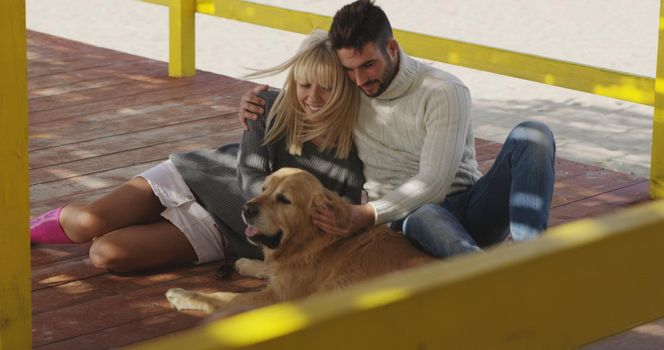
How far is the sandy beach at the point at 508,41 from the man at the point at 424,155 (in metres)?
3.27

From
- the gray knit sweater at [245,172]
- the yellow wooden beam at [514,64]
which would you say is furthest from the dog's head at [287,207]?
the yellow wooden beam at [514,64]

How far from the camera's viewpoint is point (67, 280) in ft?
14.9

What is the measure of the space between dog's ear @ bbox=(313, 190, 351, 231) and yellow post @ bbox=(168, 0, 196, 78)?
4041mm

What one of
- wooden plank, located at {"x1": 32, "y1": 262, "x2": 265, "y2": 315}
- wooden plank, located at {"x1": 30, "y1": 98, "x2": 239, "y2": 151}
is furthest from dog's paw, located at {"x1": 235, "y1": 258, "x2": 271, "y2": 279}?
wooden plank, located at {"x1": 30, "y1": 98, "x2": 239, "y2": 151}

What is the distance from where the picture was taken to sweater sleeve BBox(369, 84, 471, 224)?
4.11m

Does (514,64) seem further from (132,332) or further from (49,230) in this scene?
(132,332)

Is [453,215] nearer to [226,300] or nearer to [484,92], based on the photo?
[226,300]

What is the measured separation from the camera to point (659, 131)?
5570 mm

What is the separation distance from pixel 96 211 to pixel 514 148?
170 cm

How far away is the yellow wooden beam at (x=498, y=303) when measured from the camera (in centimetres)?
148

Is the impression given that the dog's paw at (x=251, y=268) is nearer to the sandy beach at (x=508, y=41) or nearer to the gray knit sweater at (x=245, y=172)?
the gray knit sweater at (x=245, y=172)

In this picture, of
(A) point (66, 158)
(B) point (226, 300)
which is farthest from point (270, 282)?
(A) point (66, 158)

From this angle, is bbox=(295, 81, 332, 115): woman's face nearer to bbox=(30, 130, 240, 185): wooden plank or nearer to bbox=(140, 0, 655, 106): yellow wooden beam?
bbox=(30, 130, 240, 185): wooden plank

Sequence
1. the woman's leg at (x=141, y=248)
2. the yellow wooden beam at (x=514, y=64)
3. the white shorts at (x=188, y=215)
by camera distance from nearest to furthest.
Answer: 1. the woman's leg at (x=141, y=248)
2. the white shorts at (x=188, y=215)
3. the yellow wooden beam at (x=514, y=64)
